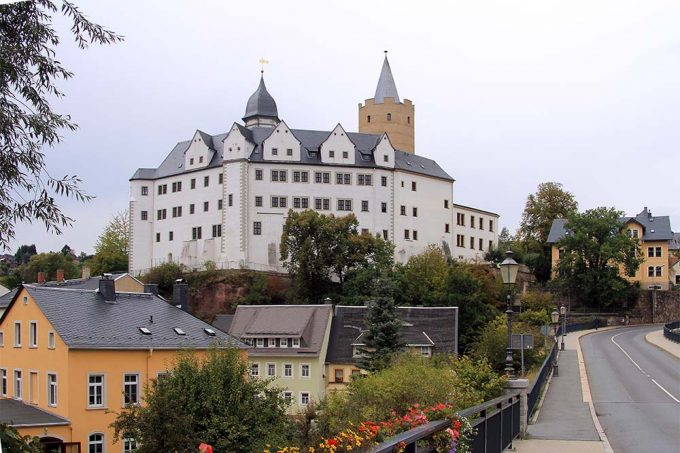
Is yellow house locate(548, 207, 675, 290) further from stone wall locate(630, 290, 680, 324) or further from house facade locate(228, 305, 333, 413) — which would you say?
house facade locate(228, 305, 333, 413)

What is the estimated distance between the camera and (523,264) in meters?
100

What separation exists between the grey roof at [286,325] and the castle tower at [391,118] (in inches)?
1943

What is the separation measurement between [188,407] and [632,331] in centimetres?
5444

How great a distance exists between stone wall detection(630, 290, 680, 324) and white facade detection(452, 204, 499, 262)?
1770 centimetres

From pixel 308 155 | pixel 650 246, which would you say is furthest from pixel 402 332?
pixel 650 246

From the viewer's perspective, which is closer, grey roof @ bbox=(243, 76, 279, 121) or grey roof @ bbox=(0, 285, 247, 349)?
grey roof @ bbox=(0, 285, 247, 349)

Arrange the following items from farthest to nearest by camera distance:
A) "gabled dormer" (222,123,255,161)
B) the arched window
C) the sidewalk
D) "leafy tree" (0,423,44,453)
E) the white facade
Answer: the white facade, "gabled dormer" (222,123,255,161), the arched window, the sidewalk, "leafy tree" (0,423,44,453)

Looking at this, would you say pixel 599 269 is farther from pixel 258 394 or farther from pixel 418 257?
pixel 258 394

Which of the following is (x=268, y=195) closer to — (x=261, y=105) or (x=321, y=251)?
(x=321, y=251)

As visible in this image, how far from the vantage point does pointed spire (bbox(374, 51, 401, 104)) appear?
115812mm

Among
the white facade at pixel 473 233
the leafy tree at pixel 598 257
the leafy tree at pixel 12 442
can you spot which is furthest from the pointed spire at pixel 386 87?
the leafy tree at pixel 12 442

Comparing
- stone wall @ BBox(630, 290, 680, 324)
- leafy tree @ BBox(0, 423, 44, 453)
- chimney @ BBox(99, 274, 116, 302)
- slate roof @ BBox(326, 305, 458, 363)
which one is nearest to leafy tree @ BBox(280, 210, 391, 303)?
slate roof @ BBox(326, 305, 458, 363)

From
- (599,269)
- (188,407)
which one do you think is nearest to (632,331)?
(599,269)

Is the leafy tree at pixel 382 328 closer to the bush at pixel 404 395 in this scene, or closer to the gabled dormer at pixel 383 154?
the bush at pixel 404 395
